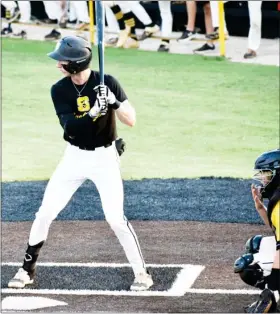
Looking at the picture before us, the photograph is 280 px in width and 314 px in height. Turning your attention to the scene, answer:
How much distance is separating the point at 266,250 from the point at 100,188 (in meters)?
1.37

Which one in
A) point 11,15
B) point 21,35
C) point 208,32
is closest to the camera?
point 208,32

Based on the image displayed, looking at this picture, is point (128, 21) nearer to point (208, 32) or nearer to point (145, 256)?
point (208, 32)

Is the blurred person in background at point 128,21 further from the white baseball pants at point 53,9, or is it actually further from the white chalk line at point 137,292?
the white chalk line at point 137,292

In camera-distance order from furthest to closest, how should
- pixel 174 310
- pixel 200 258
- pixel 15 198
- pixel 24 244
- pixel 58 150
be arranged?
pixel 58 150 < pixel 15 198 < pixel 24 244 < pixel 200 258 < pixel 174 310

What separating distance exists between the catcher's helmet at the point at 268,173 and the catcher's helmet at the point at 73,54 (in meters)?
1.61

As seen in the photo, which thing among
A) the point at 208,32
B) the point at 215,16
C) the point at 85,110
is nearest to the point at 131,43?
the point at 208,32

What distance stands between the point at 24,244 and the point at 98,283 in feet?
4.88

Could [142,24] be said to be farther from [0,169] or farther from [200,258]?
[200,258]

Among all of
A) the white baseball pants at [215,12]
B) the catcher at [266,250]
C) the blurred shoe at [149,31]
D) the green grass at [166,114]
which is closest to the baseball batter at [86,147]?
the catcher at [266,250]

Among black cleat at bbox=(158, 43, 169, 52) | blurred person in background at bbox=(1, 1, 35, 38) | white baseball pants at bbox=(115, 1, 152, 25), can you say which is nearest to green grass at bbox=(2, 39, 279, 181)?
black cleat at bbox=(158, 43, 169, 52)

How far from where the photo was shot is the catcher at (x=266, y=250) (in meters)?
7.34

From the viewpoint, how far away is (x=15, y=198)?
457 inches

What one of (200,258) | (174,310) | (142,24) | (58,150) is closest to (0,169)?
(58,150)

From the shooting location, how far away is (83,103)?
28.1ft
